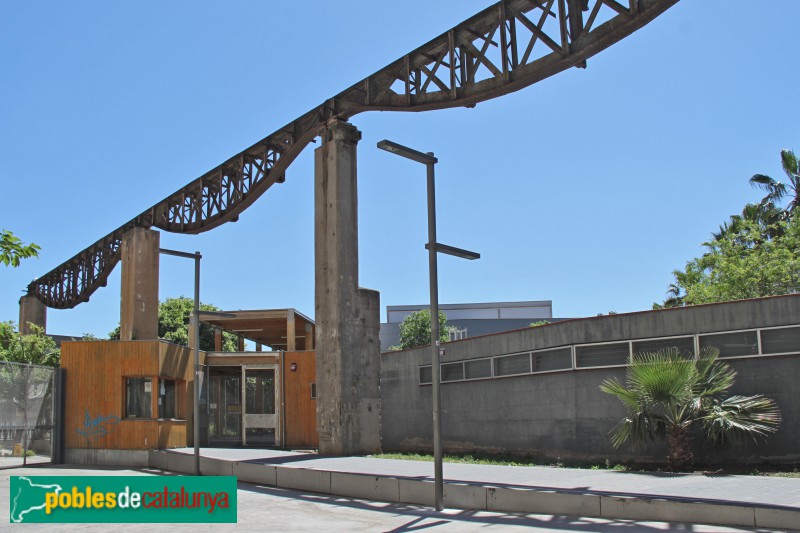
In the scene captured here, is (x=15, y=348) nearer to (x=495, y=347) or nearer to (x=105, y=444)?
(x=105, y=444)

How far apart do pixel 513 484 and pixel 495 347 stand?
9.36m

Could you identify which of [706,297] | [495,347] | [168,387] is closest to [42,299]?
[168,387]

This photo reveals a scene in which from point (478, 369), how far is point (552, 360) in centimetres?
334

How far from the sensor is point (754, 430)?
14688 millimetres

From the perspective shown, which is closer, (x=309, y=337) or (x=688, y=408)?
(x=688, y=408)

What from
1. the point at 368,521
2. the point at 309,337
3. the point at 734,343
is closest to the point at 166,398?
the point at 309,337

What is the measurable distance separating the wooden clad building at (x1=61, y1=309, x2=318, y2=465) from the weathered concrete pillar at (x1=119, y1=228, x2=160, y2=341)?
2.13m

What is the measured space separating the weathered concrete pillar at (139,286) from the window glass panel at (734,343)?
1854cm

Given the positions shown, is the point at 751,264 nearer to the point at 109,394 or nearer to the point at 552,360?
the point at 552,360

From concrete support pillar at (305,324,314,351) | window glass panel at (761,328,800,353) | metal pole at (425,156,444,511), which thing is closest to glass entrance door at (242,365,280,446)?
concrete support pillar at (305,324,314,351)

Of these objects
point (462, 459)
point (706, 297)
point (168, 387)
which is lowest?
point (462, 459)

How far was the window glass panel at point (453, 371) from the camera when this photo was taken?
23375 mm

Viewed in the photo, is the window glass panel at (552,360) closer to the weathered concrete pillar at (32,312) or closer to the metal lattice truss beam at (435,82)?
the metal lattice truss beam at (435,82)

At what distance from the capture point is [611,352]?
1808cm
